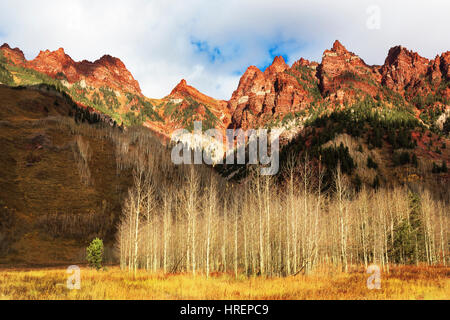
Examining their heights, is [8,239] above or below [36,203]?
below

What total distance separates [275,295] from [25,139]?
133350mm

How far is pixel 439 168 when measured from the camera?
404 feet

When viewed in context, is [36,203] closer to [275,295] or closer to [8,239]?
[8,239]

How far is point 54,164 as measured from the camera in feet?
→ 346

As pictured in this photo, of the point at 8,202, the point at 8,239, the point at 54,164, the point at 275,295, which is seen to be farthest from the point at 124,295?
the point at 54,164

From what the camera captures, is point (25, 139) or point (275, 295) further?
point (25, 139)
